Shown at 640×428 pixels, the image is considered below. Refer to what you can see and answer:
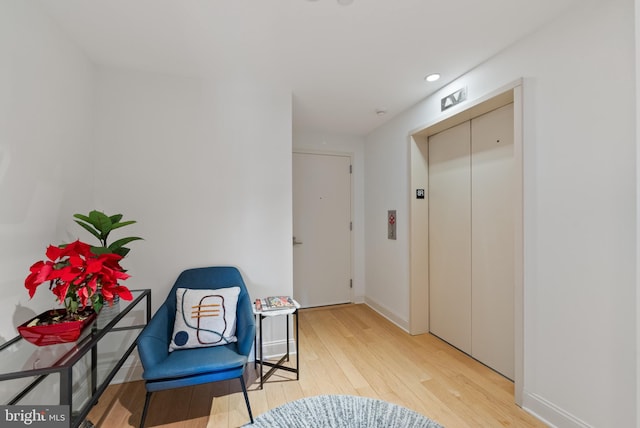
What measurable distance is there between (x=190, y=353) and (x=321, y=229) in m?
2.30

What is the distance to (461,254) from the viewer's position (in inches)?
99.7

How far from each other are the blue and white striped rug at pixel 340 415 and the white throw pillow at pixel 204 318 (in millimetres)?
574

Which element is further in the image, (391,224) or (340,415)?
(391,224)

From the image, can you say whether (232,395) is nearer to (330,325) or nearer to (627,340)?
(330,325)

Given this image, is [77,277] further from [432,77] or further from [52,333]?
[432,77]

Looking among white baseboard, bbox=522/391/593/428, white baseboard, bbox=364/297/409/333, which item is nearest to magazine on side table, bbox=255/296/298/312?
white baseboard, bbox=364/297/409/333

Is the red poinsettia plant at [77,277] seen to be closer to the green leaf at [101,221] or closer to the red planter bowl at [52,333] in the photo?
the red planter bowl at [52,333]

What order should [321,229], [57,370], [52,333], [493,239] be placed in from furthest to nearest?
[321,229] < [493,239] < [52,333] < [57,370]

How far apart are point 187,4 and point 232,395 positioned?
2.52 meters

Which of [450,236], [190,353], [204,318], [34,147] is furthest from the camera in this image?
[450,236]

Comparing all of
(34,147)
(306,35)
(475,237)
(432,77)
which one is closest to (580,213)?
(475,237)

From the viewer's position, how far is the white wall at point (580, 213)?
1309mm

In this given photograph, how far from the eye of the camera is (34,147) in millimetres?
1462

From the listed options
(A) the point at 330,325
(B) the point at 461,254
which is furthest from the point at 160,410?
(B) the point at 461,254
